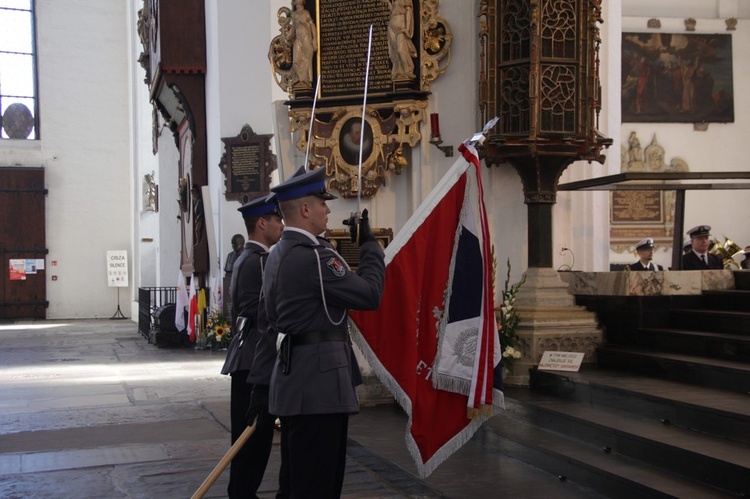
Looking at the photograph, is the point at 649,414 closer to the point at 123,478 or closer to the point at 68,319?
the point at 123,478

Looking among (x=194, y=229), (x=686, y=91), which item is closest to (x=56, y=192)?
(x=194, y=229)

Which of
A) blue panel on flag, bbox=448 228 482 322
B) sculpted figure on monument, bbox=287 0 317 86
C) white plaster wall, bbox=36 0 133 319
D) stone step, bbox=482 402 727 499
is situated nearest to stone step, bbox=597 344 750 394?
stone step, bbox=482 402 727 499

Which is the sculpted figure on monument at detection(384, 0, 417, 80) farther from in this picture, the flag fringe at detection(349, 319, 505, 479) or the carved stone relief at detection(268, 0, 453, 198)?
the flag fringe at detection(349, 319, 505, 479)

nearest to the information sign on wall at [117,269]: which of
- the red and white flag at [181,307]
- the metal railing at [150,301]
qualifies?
the metal railing at [150,301]

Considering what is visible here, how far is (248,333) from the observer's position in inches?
215

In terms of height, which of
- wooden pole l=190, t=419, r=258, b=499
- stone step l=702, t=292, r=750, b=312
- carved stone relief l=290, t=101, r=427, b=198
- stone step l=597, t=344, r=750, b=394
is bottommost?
wooden pole l=190, t=419, r=258, b=499

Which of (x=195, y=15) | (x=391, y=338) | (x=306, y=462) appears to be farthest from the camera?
(x=195, y=15)

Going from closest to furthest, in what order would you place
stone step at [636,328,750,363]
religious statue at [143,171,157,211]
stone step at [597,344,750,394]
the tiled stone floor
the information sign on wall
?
the tiled stone floor < stone step at [597,344,750,394] < stone step at [636,328,750,363] < religious statue at [143,171,157,211] < the information sign on wall

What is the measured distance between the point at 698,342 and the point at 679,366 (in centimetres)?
40

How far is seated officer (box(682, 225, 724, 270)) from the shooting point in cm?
1019

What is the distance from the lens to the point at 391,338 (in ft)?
16.8

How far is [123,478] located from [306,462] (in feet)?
8.97

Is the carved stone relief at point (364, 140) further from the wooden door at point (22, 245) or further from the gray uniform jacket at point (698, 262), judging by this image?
the wooden door at point (22, 245)

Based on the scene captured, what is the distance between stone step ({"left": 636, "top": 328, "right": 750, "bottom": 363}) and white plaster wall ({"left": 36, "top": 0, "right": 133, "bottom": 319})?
2147cm
